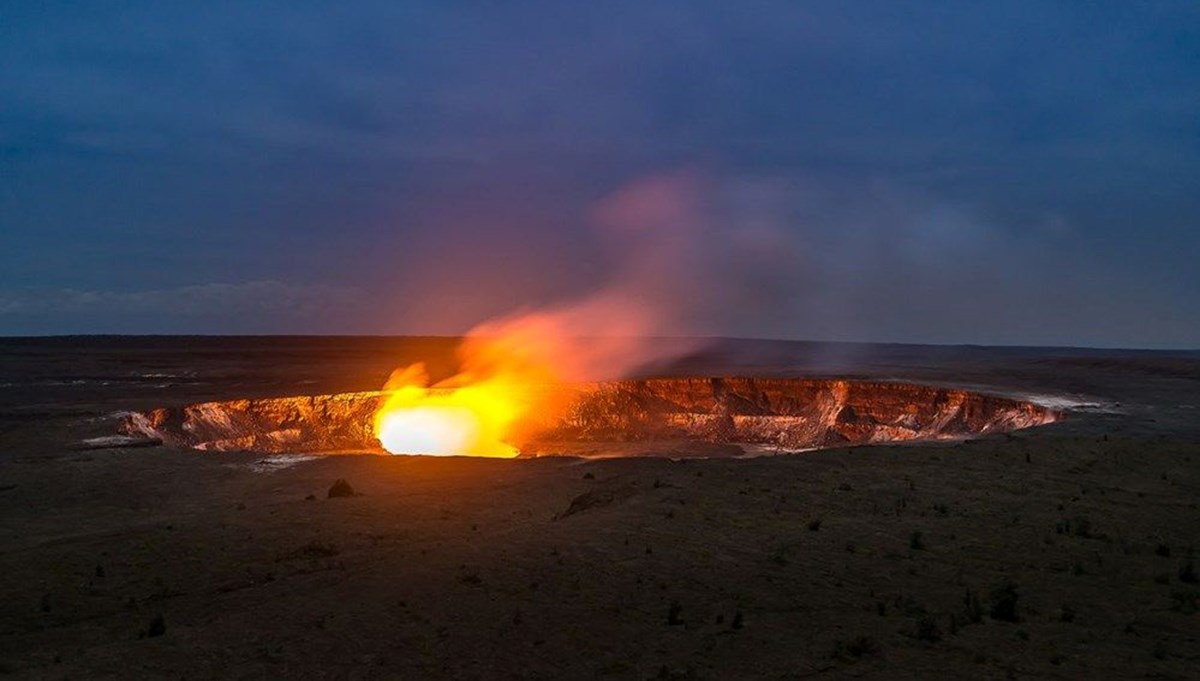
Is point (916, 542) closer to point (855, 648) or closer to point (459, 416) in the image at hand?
point (855, 648)

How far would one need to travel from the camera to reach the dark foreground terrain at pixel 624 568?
371 inches

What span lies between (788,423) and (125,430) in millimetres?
35668

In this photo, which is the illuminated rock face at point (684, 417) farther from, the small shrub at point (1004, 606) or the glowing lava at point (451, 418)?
the small shrub at point (1004, 606)

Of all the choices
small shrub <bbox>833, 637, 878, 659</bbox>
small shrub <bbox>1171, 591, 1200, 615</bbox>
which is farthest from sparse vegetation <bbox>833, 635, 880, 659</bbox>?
small shrub <bbox>1171, 591, 1200, 615</bbox>

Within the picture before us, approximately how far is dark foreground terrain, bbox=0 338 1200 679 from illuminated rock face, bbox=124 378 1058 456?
46.9 feet

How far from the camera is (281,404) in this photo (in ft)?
141

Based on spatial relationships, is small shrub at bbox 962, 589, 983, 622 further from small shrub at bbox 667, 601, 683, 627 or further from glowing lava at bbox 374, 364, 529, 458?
glowing lava at bbox 374, 364, 529, 458

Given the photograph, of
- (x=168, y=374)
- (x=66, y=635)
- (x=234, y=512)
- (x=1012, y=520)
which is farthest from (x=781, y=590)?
(x=168, y=374)

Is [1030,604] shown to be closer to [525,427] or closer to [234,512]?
[234,512]

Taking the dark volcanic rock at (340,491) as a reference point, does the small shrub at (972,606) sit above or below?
above

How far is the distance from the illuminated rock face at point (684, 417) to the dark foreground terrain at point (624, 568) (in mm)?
14296

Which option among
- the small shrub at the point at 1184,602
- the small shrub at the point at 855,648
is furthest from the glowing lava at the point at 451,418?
the small shrub at the point at 1184,602

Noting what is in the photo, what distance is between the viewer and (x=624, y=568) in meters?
12.6

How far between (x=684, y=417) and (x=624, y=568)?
38482 mm
